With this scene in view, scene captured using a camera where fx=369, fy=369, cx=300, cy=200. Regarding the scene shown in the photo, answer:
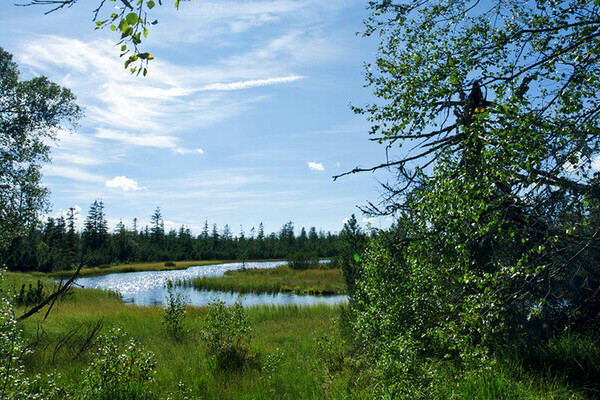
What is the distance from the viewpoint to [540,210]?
15.8 feet

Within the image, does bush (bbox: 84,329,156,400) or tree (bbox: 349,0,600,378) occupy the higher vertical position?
tree (bbox: 349,0,600,378)

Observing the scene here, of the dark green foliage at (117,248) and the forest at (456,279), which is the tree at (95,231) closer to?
the dark green foliage at (117,248)

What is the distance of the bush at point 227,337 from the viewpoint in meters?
9.31

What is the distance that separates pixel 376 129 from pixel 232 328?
6577mm

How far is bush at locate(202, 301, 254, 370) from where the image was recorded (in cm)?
931

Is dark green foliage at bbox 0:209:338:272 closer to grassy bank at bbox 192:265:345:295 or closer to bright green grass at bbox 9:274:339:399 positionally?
grassy bank at bbox 192:265:345:295

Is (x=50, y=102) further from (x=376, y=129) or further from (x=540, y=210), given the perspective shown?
(x=540, y=210)

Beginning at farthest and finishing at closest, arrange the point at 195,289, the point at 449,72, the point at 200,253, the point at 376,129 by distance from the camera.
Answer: the point at 200,253 < the point at 195,289 < the point at 376,129 < the point at 449,72

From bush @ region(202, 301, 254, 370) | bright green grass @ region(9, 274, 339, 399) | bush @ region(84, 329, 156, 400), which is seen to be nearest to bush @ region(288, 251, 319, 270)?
bright green grass @ region(9, 274, 339, 399)

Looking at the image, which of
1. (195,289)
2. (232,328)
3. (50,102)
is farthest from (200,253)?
(232,328)

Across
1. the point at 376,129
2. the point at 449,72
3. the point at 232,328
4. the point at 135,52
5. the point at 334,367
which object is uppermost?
the point at 449,72

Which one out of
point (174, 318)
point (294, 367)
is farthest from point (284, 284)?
point (294, 367)

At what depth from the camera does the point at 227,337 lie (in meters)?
9.85

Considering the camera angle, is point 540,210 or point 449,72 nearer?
point 540,210
